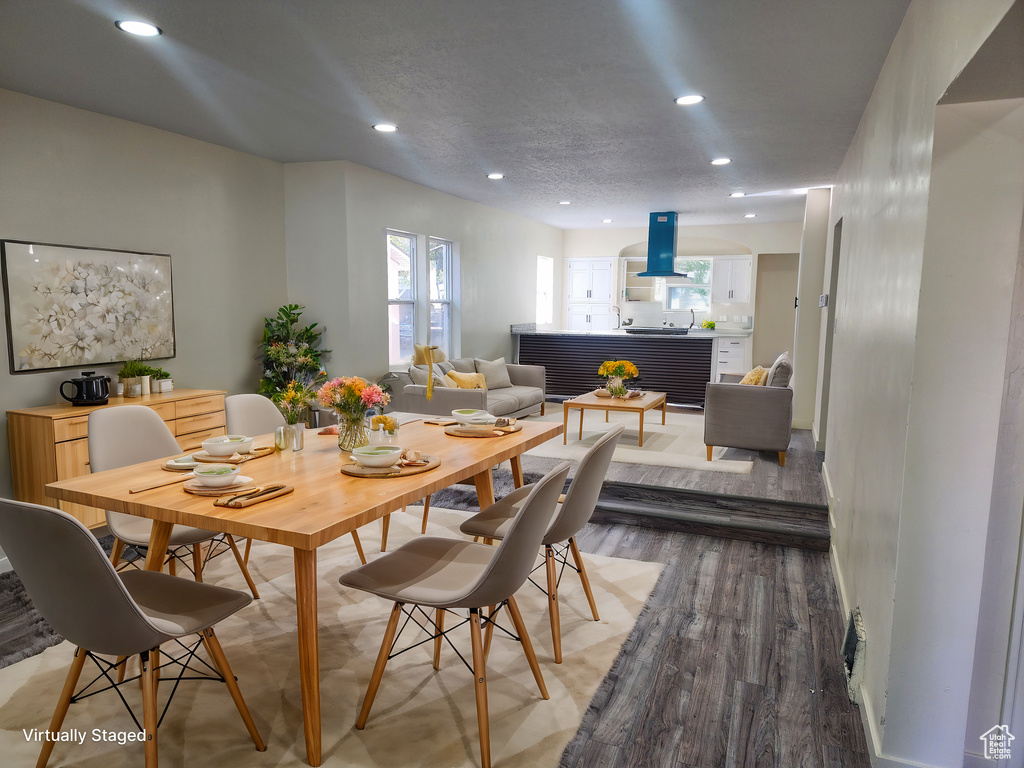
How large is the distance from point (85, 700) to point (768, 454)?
4.82 m

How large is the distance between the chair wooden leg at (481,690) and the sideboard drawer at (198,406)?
302cm

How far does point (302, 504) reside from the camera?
1.95 m

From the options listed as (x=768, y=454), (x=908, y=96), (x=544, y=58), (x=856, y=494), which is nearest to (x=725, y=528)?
(x=856, y=494)

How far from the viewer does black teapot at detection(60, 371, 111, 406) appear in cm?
372

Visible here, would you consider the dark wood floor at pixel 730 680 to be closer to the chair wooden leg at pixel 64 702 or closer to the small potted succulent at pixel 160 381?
the chair wooden leg at pixel 64 702

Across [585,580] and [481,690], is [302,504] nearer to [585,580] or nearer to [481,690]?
[481,690]

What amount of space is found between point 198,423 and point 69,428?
81 centimetres

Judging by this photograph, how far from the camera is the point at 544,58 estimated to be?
308 cm

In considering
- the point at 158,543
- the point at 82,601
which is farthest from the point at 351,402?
the point at 82,601

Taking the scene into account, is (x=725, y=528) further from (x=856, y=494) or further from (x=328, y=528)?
(x=328, y=528)

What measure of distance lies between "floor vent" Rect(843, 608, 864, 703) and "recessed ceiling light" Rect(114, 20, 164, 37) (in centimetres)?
365

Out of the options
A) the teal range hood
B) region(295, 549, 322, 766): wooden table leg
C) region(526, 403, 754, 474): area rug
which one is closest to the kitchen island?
region(526, 403, 754, 474): area rug

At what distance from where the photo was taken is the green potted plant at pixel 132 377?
161 inches

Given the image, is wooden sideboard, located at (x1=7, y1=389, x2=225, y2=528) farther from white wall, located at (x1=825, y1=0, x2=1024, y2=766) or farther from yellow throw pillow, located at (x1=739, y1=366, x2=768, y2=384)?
yellow throw pillow, located at (x1=739, y1=366, x2=768, y2=384)
